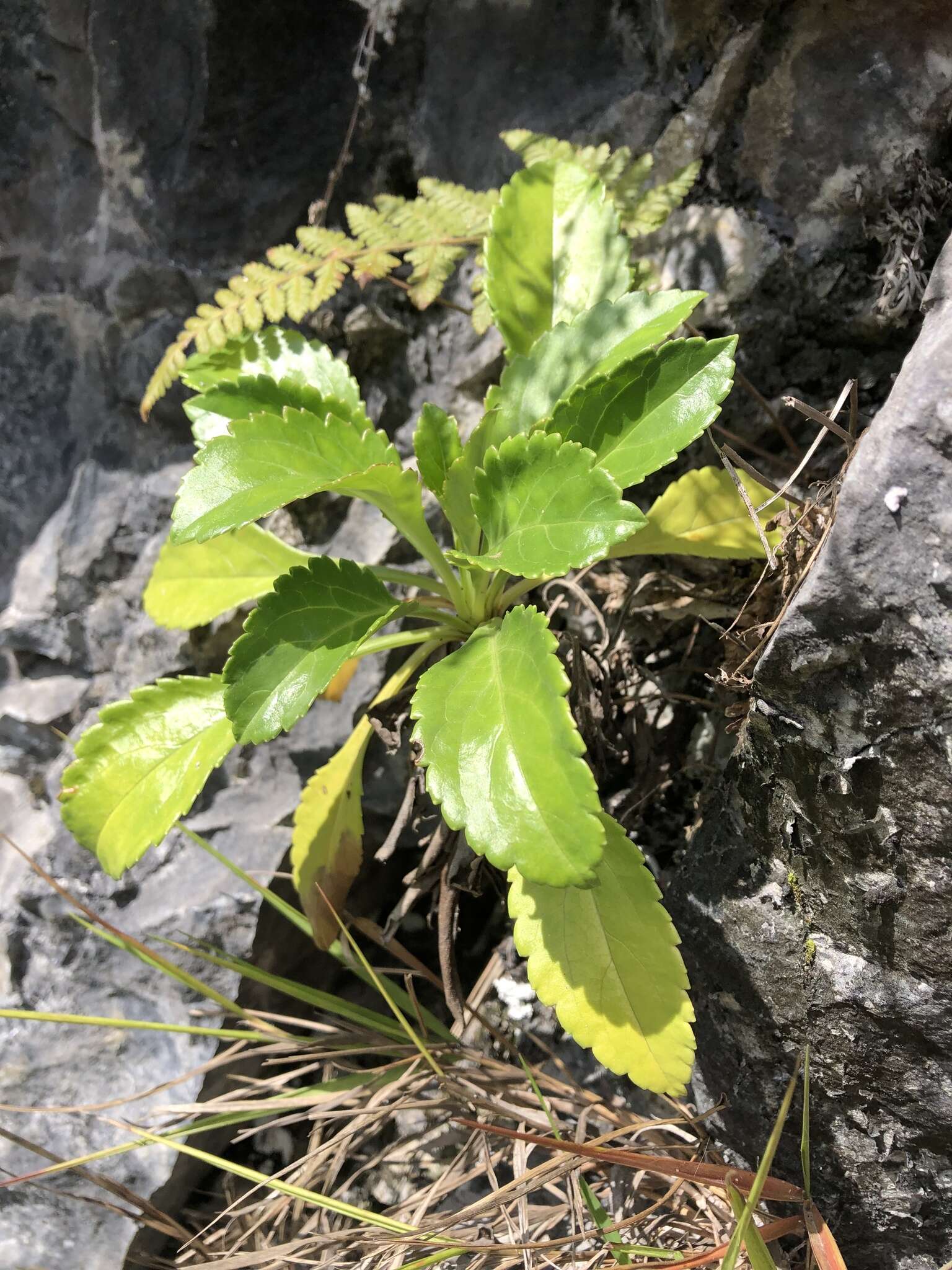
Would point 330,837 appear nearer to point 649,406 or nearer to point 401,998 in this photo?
point 401,998

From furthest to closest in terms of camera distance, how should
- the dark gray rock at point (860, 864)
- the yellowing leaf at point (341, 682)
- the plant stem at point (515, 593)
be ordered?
the yellowing leaf at point (341, 682) → the plant stem at point (515, 593) → the dark gray rock at point (860, 864)

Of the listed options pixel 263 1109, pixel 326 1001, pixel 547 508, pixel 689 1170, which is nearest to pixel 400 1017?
pixel 326 1001

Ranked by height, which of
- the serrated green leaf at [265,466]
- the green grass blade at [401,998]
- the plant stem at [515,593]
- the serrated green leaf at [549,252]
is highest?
the serrated green leaf at [549,252]

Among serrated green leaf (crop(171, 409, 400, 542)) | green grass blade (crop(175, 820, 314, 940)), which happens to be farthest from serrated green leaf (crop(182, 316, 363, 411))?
green grass blade (crop(175, 820, 314, 940))

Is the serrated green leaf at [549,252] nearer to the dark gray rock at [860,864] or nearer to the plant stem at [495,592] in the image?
the plant stem at [495,592]

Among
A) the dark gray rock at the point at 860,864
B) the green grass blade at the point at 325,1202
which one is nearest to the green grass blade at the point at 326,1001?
the green grass blade at the point at 325,1202

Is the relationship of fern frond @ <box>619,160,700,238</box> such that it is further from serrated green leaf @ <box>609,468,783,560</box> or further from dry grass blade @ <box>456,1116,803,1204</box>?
dry grass blade @ <box>456,1116,803,1204</box>

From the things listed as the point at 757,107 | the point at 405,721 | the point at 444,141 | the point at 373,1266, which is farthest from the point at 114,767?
the point at 757,107
